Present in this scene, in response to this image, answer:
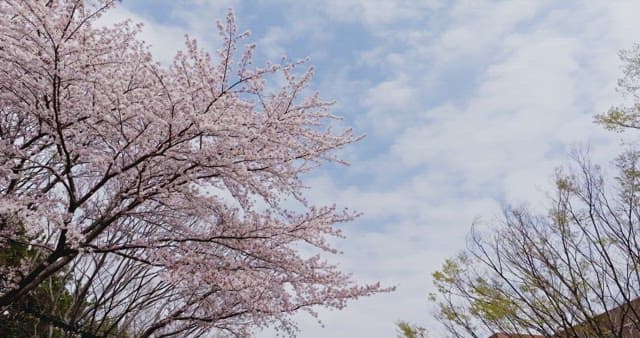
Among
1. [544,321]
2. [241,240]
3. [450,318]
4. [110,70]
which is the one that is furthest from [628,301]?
[110,70]

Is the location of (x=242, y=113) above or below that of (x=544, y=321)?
above

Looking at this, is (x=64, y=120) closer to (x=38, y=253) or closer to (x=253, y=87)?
(x=253, y=87)

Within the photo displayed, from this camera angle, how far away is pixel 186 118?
4.32 metres

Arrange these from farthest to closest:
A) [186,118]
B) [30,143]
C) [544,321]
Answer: [544,321] < [30,143] < [186,118]

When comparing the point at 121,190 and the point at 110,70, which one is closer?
the point at 110,70

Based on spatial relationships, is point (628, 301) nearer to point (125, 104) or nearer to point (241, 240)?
point (241, 240)

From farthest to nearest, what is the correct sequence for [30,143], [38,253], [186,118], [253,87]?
[38,253] < [30,143] < [253,87] < [186,118]

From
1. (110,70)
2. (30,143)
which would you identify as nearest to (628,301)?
(110,70)

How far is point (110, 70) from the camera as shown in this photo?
448 centimetres

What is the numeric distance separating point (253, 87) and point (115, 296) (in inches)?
234

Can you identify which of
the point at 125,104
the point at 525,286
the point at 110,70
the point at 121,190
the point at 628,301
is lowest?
the point at 628,301

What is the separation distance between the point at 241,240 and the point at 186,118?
1.41 metres

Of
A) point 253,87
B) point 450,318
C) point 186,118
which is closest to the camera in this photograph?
point 186,118

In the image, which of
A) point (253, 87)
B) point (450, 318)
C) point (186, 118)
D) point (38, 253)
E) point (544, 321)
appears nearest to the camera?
point (186, 118)
